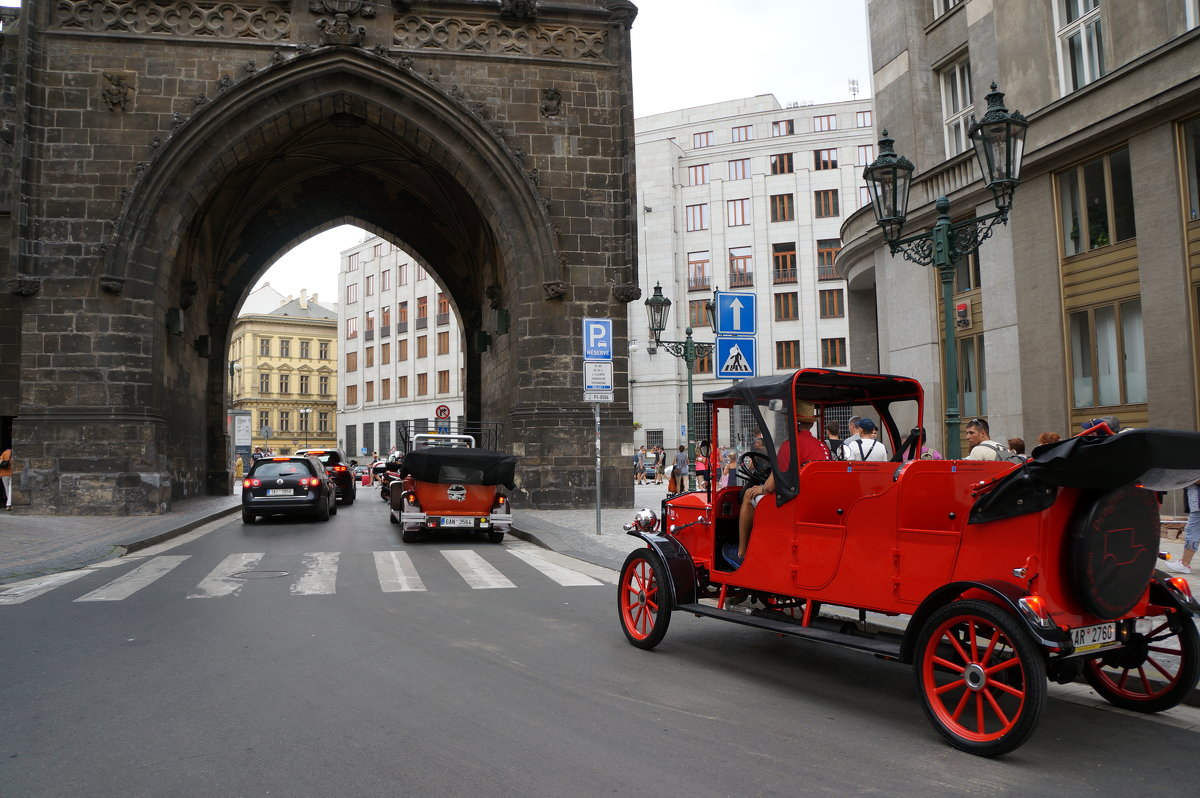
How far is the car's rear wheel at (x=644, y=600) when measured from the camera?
663cm

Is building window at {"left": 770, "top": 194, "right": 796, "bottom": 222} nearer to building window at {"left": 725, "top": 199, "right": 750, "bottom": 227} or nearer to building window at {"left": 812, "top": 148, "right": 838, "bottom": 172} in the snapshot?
building window at {"left": 725, "top": 199, "right": 750, "bottom": 227}

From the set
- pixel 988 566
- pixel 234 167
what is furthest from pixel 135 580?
pixel 234 167

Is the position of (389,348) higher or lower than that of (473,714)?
higher

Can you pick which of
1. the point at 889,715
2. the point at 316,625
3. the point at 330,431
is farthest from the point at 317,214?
the point at 330,431

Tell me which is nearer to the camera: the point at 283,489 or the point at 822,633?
the point at 822,633

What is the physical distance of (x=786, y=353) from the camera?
51.7 metres

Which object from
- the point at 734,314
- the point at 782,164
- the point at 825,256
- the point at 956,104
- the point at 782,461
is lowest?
the point at 782,461

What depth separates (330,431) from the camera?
91812mm

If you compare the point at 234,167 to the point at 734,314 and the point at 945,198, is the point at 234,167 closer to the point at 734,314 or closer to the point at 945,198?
the point at 734,314

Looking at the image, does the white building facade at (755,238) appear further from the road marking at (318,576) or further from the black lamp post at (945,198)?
the black lamp post at (945,198)

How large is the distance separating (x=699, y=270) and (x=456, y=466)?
132 feet

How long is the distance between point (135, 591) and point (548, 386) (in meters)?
12.1

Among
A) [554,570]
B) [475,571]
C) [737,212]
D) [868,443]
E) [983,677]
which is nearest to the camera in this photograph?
[983,677]

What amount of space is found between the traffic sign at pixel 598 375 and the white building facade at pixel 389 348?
45482 millimetres
